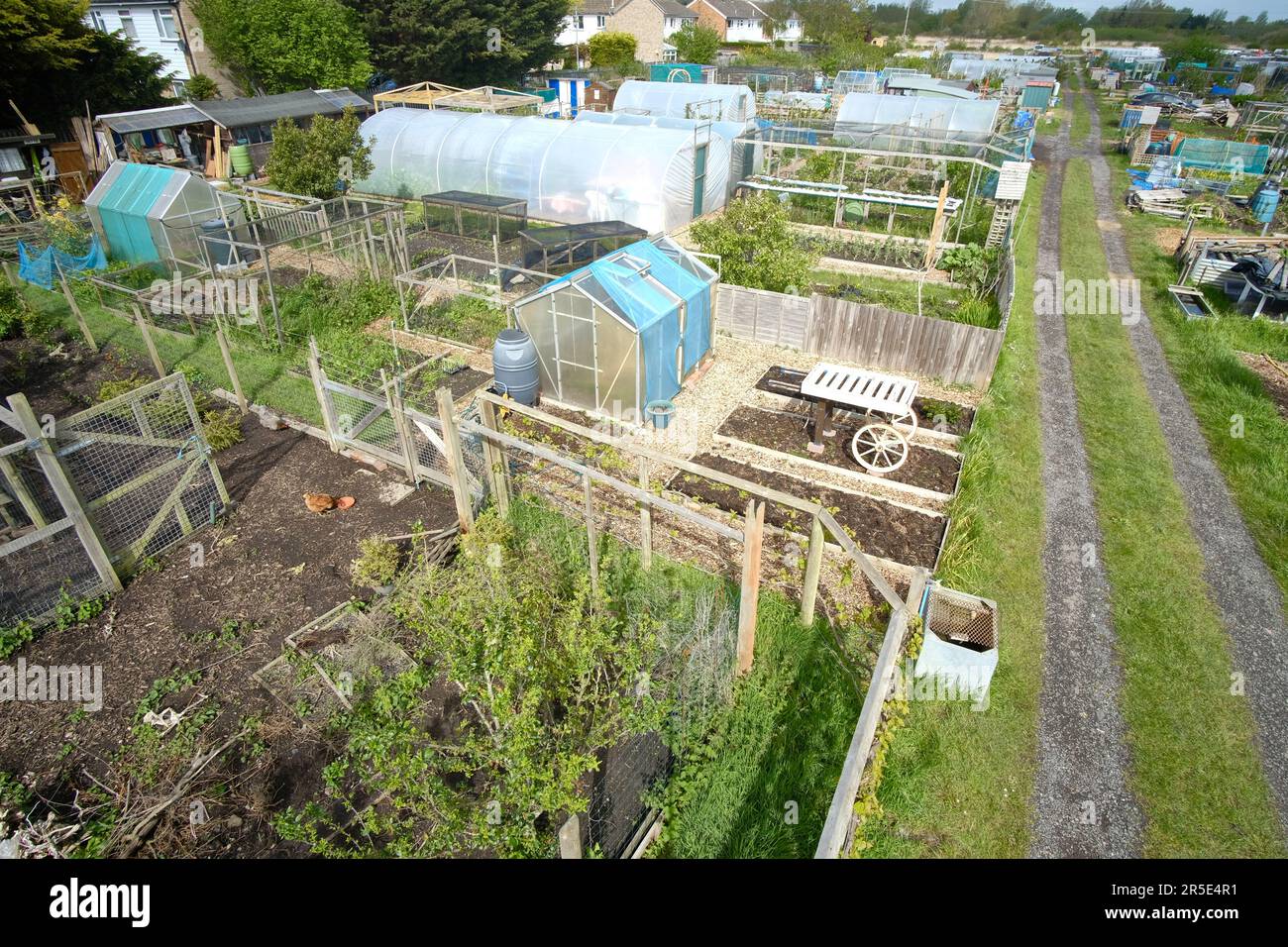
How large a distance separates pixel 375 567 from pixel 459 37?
4308 centimetres

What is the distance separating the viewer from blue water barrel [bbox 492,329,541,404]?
1162 centimetres

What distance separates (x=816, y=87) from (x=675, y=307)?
45.8 meters

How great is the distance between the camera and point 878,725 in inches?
231

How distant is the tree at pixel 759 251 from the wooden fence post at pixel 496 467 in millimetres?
8482

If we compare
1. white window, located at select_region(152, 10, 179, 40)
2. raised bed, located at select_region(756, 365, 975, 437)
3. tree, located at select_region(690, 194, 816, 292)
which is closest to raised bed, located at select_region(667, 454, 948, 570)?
raised bed, located at select_region(756, 365, 975, 437)

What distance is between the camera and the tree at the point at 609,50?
189 ft

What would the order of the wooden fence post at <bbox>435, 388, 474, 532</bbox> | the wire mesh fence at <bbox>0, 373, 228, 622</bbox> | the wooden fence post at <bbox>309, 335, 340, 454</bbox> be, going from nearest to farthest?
the wire mesh fence at <bbox>0, 373, 228, 622</bbox>, the wooden fence post at <bbox>435, 388, 474, 532</bbox>, the wooden fence post at <bbox>309, 335, 340, 454</bbox>

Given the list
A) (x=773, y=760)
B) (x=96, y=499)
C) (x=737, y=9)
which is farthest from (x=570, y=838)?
(x=737, y=9)

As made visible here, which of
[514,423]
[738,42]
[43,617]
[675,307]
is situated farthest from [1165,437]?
[738,42]

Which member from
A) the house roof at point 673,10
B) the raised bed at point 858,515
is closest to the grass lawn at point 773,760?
the raised bed at point 858,515

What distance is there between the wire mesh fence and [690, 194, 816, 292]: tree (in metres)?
11.0

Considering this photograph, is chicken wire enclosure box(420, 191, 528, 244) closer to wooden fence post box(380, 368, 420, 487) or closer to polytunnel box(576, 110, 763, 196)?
polytunnel box(576, 110, 763, 196)

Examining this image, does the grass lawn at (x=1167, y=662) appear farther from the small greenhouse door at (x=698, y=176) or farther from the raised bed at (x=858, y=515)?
the small greenhouse door at (x=698, y=176)

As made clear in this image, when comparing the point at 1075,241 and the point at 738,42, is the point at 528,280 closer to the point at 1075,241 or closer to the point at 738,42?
the point at 1075,241
